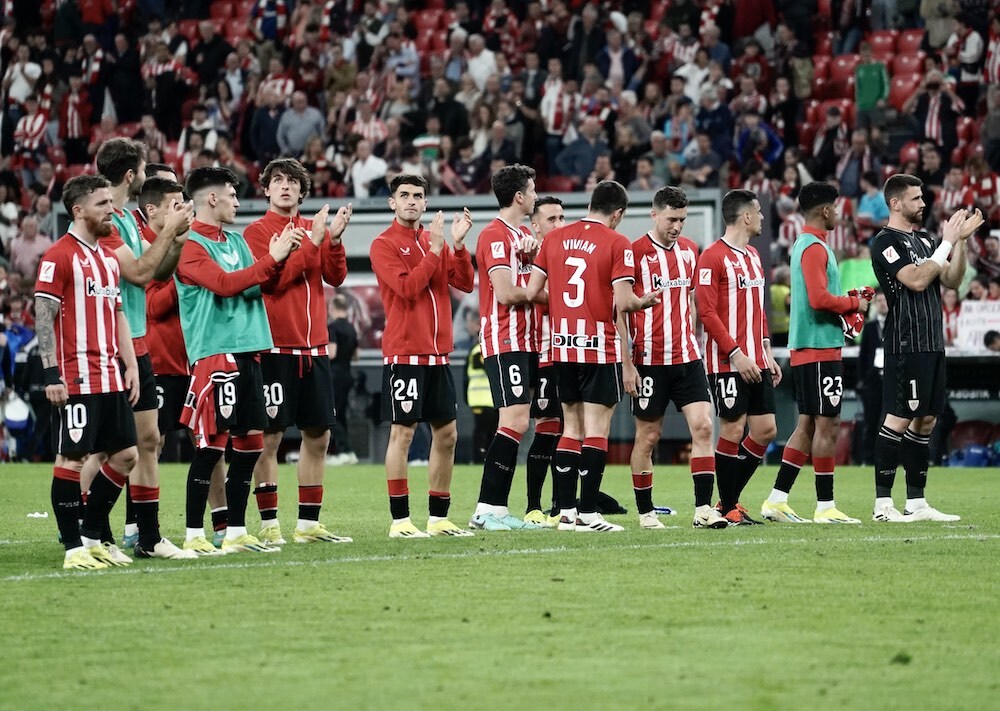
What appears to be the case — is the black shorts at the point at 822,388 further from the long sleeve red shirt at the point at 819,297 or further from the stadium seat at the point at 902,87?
the stadium seat at the point at 902,87

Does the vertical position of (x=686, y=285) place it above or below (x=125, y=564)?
above

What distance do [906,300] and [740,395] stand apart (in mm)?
1313

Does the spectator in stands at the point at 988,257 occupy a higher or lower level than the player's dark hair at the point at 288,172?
lower

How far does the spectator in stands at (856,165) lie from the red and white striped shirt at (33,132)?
13629 mm

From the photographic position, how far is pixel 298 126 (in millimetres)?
25016

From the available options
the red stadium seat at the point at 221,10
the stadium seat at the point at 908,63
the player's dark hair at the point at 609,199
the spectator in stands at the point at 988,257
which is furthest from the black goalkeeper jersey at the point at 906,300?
the red stadium seat at the point at 221,10

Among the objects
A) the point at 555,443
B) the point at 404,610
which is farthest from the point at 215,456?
the point at 555,443

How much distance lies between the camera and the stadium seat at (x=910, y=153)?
21.3m

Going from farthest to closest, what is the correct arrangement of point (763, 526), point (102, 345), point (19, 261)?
point (19, 261) → point (763, 526) → point (102, 345)

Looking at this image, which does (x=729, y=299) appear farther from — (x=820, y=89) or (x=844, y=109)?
(x=820, y=89)

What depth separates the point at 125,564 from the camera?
8.53 meters

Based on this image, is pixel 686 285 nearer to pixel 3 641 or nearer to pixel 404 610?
pixel 404 610

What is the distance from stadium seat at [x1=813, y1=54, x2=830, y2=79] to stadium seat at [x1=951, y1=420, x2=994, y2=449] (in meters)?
6.96

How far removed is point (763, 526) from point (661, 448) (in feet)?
30.5
